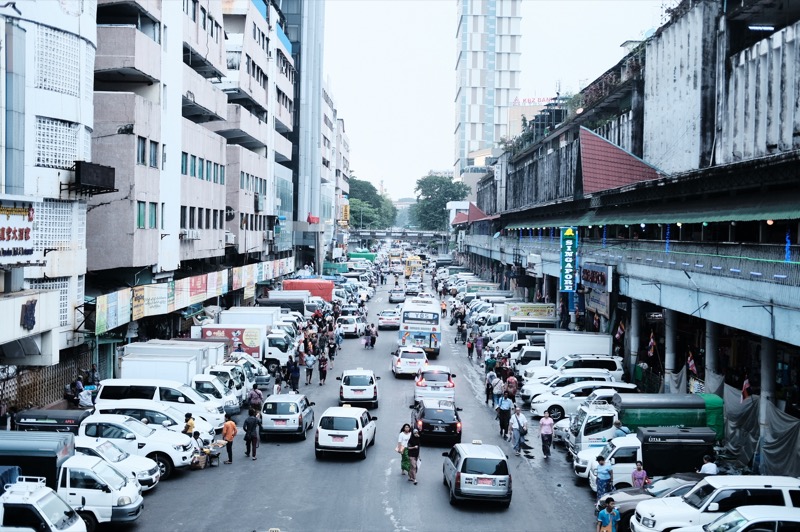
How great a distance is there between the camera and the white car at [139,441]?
832 inches

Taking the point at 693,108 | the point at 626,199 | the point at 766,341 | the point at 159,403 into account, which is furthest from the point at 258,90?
the point at 766,341

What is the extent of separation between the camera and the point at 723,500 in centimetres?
1608

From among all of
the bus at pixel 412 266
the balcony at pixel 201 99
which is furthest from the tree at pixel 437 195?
the balcony at pixel 201 99

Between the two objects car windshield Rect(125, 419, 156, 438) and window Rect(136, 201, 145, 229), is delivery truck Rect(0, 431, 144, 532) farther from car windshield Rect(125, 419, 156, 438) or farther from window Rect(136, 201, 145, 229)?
window Rect(136, 201, 145, 229)

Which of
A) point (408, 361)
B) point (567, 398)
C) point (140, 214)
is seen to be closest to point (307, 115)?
point (140, 214)

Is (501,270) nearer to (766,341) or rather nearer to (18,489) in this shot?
(766,341)

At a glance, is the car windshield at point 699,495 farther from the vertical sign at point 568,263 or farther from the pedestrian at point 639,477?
the vertical sign at point 568,263

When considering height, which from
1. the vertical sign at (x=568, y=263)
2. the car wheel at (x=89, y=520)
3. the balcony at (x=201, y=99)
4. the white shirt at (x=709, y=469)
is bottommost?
the car wheel at (x=89, y=520)

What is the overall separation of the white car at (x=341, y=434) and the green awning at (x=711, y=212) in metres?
12.8

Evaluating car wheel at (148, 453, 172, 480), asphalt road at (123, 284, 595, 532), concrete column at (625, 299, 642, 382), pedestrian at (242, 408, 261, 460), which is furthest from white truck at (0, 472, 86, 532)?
concrete column at (625, 299, 642, 382)

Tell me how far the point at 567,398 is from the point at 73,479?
58.2 feet

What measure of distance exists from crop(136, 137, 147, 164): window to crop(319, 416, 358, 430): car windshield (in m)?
18.4

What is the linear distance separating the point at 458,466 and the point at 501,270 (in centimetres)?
7097

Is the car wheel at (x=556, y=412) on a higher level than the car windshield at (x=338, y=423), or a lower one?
lower
